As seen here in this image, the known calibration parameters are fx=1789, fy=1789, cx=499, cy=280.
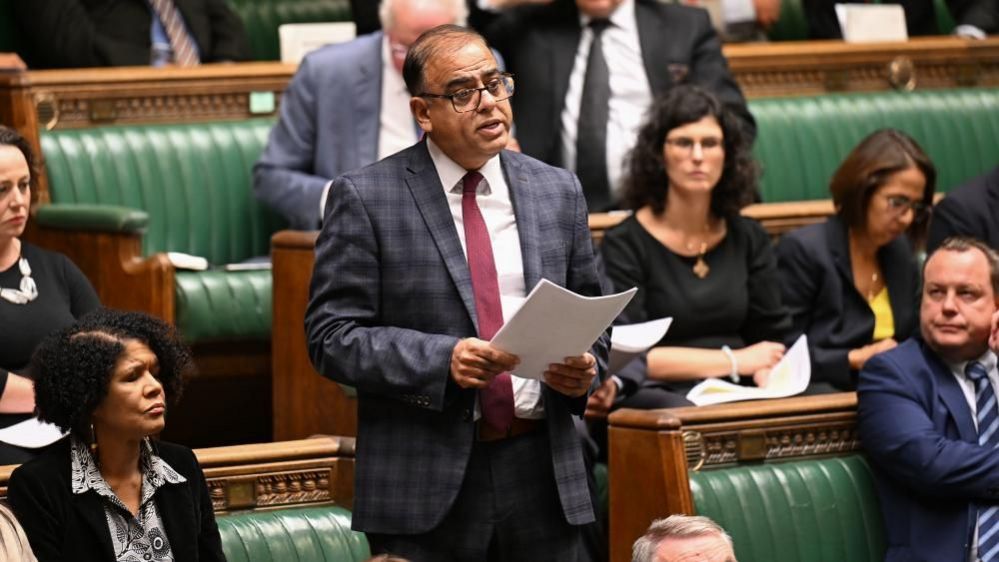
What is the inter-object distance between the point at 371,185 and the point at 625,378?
101 centimetres

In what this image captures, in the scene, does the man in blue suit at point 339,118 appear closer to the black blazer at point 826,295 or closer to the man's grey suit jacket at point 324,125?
the man's grey suit jacket at point 324,125

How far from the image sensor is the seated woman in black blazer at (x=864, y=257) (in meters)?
3.35

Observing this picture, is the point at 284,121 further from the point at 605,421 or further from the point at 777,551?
the point at 777,551

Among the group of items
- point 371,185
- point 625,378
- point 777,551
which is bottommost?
point 777,551

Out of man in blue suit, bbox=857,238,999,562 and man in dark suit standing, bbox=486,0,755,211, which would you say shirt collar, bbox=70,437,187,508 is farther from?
man in dark suit standing, bbox=486,0,755,211

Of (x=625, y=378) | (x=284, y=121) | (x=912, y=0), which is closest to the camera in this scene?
(x=625, y=378)

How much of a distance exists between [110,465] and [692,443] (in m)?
1.00

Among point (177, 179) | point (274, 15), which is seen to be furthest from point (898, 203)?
point (274, 15)

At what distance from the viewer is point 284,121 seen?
12.2ft

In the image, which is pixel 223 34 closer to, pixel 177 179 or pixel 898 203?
pixel 177 179

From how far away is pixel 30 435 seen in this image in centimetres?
257

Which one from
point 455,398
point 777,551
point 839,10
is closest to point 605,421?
point 777,551

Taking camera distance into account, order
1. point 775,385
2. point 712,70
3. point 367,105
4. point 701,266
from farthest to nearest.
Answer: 1. point 712,70
2. point 367,105
3. point 701,266
4. point 775,385

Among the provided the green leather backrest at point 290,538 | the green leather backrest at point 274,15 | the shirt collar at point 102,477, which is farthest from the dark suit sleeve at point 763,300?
the green leather backrest at point 274,15
